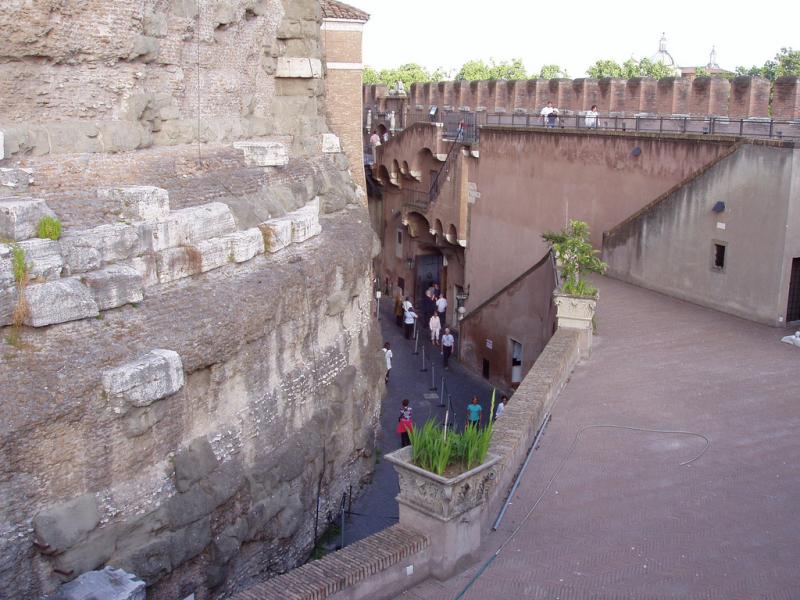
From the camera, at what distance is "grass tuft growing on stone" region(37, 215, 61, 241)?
823 centimetres

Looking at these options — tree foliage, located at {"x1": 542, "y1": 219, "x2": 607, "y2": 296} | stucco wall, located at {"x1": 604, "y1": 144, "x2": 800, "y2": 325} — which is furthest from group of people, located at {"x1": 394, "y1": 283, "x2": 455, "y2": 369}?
tree foliage, located at {"x1": 542, "y1": 219, "x2": 607, "y2": 296}

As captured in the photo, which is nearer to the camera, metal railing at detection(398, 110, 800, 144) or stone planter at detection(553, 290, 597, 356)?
stone planter at detection(553, 290, 597, 356)

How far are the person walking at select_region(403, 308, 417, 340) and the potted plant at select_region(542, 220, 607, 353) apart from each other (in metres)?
10.5

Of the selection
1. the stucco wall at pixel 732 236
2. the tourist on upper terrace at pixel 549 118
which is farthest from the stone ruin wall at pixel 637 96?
the stucco wall at pixel 732 236

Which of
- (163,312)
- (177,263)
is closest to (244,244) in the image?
(177,263)

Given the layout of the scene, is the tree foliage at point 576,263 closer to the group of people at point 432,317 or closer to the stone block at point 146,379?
the stone block at point 146,379

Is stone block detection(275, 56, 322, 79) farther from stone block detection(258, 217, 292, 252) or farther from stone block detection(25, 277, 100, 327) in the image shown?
stone block detection(25, 277, 100, 327)

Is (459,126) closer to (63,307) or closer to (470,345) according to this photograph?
(470,345)

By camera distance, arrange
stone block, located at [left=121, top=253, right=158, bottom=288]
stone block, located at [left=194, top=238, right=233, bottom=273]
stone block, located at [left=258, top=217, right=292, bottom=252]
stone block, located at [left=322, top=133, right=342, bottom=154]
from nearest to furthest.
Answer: stone block, located at [left=121, top=253, right=158, bottom=288]
stone block, located at [left=194, top=238, right=233, bottom=273]
stone block, located at [left=258, top=217, right=292, bottom=252]
stone block, located at [left=322, top=133, right=342, bottom=154]

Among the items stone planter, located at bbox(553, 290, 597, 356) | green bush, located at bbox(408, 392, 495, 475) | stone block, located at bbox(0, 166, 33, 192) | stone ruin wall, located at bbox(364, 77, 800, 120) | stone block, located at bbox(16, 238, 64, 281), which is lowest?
stone planter, located at bbox(553, 290, 597, 356)

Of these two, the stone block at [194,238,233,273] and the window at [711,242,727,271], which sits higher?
the stone block at [194,238,233,273]

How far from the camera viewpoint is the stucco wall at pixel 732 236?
14977mm

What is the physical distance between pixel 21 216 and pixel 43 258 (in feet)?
1.32

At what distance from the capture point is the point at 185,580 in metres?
9.18
